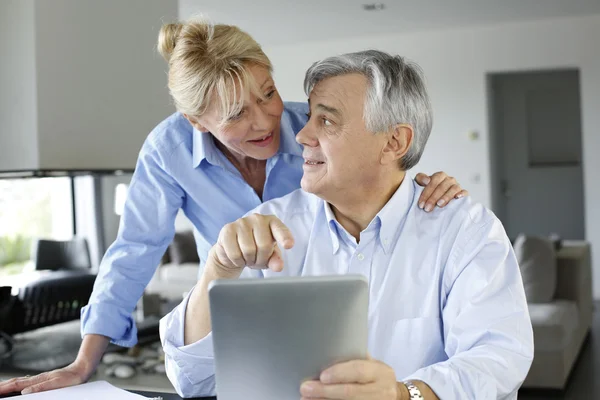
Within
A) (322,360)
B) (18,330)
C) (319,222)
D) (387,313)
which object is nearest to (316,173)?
(319,222)

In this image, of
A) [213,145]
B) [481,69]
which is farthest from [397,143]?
[481,69]

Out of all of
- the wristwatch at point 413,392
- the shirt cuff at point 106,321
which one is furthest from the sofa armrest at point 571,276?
the wristwatch at point 413,392

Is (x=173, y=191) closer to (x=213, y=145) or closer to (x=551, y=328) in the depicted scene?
(x=213, y=145)

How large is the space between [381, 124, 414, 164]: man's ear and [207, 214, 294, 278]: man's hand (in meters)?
0.50

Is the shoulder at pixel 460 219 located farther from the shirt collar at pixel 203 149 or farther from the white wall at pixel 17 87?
the white wall at pixel 17 87

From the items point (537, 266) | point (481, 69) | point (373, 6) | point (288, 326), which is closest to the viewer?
point (288, 326)

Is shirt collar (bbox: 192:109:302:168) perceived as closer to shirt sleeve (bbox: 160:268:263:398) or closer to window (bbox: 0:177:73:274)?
shirt sleeve (bbox: 160:268:263:398)

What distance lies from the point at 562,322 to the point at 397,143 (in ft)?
10.6

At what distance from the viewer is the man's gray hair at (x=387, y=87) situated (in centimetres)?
163

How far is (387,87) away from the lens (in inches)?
64.2

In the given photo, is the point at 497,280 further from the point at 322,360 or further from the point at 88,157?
the point at 88,157

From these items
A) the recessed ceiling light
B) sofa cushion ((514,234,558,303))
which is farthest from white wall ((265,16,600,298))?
sofa cushion ((514,234,558,303))

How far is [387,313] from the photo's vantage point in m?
1.57

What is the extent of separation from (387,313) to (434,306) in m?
0.10
